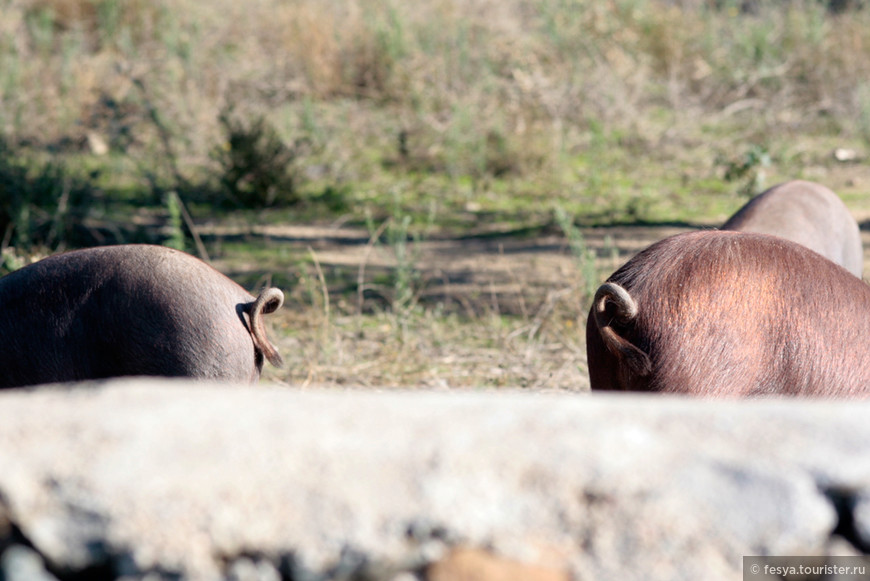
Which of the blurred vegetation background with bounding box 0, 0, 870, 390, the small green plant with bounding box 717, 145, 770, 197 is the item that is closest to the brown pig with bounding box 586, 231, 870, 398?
the small green plant with bounding box 717, 145, 770, 197

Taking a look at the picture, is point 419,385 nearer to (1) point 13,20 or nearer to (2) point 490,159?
(2) point 490,159

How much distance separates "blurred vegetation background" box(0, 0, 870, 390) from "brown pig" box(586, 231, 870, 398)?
3.68 meters

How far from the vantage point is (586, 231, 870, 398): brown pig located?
210 centimetres

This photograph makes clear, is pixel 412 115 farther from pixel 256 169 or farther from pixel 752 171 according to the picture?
pixel 752 171

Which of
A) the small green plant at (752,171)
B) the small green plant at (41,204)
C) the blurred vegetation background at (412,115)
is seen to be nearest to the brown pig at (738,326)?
the small green plant at (752,171)

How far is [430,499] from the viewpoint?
1.33 m

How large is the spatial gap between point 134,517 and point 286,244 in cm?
466

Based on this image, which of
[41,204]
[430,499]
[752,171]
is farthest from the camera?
[41,204]

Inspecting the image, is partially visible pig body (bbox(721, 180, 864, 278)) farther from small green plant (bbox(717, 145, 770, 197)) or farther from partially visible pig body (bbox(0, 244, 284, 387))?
small green plant (bbox(717, 145, 770, 197))

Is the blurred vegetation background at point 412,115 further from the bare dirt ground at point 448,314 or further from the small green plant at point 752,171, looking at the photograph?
the bare dirt ground at point 448,314

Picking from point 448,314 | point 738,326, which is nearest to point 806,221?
point 738,326

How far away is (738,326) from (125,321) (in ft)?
5.35

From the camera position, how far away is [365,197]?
6.72 m

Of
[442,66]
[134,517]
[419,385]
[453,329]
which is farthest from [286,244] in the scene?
[134,517]
